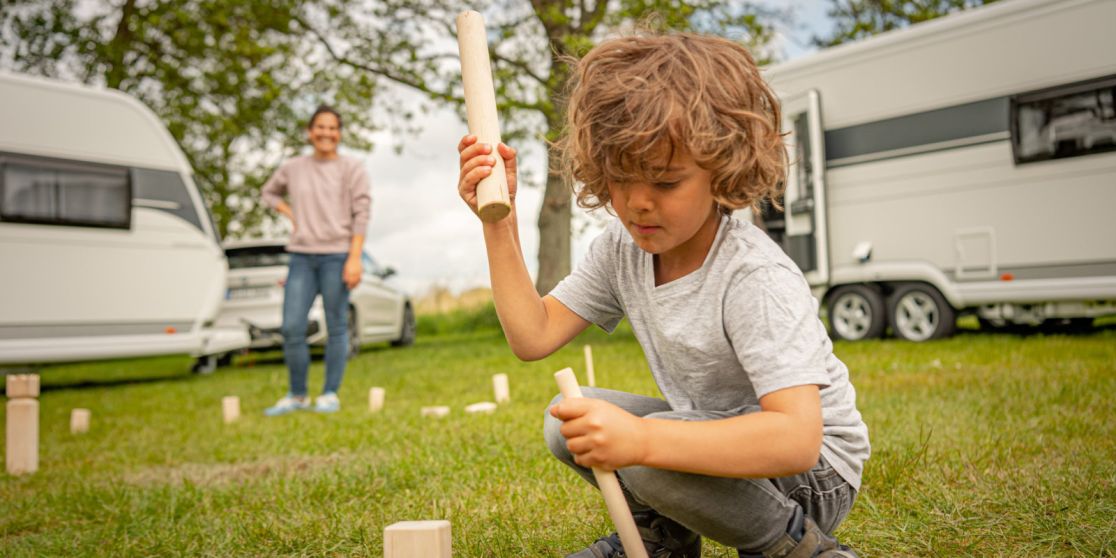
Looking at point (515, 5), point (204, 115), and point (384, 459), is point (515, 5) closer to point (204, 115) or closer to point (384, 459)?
point (204, 115)

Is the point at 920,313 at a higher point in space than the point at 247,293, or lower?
lower

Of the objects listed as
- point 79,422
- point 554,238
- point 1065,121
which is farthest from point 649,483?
point 554,238

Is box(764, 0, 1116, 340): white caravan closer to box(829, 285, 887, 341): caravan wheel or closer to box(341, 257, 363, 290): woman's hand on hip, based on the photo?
box(829, 285, 887, 341): caravan wheel

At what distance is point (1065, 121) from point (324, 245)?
625 centimetres

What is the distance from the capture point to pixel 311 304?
19.6 ft

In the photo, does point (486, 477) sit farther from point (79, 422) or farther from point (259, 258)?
point (259, 258)

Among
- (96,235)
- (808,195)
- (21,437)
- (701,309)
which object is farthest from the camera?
(808,195)

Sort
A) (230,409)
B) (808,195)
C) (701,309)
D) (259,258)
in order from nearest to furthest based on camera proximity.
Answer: (701,309)
(230,409)
(808,195)
(259,258)

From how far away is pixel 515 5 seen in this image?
13.3 m

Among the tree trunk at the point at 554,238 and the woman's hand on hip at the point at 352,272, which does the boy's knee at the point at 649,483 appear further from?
the tree trunk at the point at 554,238

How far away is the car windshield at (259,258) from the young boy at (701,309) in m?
9.26

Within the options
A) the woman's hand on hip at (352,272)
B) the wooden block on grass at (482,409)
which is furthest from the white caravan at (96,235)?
the wooden block on grass at (482,409)

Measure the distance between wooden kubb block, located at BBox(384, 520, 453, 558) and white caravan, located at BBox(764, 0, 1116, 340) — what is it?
6.72 m

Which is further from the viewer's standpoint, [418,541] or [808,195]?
[808,195]
